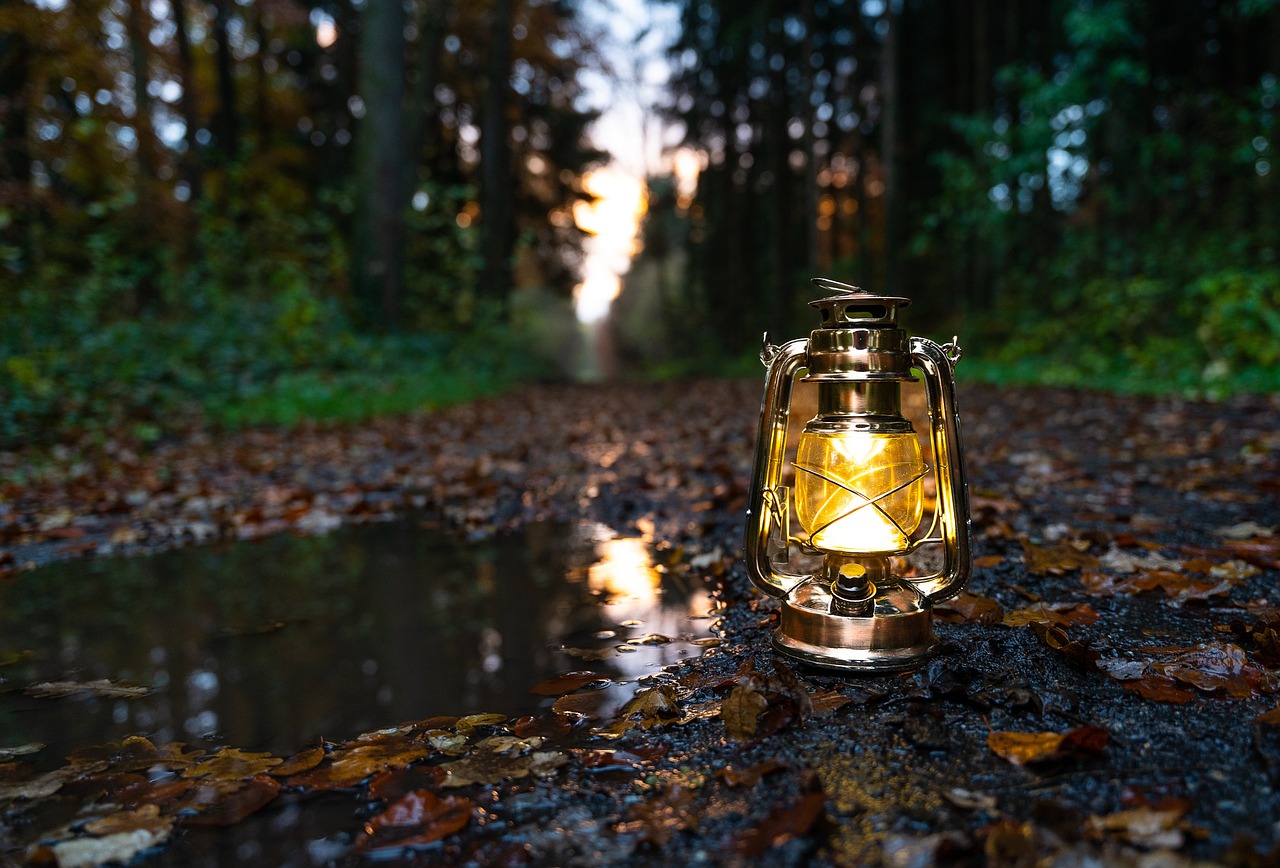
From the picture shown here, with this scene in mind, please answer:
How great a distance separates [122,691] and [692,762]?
1701mm

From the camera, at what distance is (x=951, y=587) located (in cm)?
196

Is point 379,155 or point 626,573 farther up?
point 379,155

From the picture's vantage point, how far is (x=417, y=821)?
1.47 metres

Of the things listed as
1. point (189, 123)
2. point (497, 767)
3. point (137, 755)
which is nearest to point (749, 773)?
point (497, 767)

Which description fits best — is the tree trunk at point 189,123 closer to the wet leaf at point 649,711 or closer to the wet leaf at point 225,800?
the wet leaf at point 225,800

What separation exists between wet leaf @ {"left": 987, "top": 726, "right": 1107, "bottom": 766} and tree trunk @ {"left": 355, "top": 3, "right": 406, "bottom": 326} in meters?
12.0

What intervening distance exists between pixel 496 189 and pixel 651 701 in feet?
55.3

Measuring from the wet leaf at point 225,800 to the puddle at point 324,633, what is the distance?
185mm

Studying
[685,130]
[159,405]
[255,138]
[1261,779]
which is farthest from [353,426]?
[685,130]

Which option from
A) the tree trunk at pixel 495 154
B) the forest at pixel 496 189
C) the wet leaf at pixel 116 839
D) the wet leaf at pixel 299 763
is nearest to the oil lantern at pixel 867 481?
the wet leaf at pixel 299 763

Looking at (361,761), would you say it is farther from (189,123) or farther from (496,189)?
(496,189)

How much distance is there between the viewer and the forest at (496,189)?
9.15 metres

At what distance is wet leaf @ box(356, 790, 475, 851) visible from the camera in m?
1.42

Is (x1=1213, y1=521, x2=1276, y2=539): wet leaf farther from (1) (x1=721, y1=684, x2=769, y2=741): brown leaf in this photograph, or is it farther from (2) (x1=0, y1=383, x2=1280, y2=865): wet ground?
(1) (x1=721, y1=684, x2=769, y2=741): brown leaf
